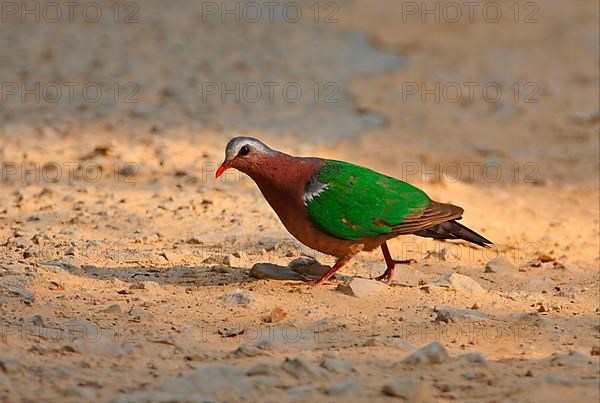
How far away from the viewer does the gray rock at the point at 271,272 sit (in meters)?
6.04

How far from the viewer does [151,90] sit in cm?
1178

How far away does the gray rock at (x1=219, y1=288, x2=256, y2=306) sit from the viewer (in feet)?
18.2

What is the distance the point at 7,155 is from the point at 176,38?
16.1 feet

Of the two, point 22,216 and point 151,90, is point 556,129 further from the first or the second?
point 22,216

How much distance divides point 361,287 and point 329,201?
485mm

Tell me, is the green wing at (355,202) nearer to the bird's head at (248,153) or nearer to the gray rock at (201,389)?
the bird's head at (248,153)

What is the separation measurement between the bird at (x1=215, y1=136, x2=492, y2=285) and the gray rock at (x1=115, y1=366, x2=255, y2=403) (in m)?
1.61

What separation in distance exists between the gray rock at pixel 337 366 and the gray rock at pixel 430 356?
0.26 meters

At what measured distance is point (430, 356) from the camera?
15.0 ft

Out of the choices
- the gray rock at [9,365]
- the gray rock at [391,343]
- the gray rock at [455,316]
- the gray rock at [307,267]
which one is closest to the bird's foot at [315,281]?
the gray rock at [307,267]

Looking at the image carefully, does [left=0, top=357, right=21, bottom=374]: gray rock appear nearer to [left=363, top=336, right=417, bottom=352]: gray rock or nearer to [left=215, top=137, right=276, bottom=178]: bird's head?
[left=363, top=336, right=417, bottom=352]: gray rock

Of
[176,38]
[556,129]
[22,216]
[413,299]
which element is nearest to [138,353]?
[413,299]

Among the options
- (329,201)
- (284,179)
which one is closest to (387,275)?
(329,201)
